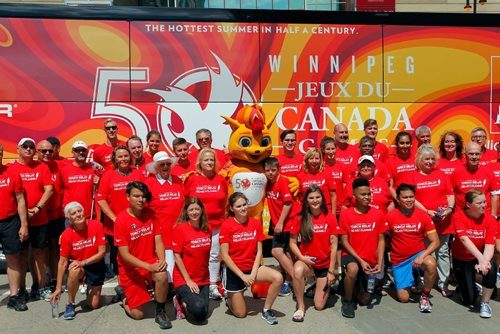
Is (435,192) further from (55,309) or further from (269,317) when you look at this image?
(55,309)

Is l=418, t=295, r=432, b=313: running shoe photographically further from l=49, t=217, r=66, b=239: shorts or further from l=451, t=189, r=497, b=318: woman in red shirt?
l=49, t=217, r=66, b=239: shorts

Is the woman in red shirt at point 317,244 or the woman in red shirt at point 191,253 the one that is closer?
the woman in red shirt at point 191,253

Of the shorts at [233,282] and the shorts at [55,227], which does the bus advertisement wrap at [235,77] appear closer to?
the shorts at [55,227]

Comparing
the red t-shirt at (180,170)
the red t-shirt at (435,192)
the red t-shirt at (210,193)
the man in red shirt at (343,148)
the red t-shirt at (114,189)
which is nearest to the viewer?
the red t-shirt at (210,193)

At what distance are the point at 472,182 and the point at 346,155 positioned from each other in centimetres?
151

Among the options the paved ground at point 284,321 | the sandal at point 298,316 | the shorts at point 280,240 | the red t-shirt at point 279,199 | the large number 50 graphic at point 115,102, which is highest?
the large number 50 graphic at point 115,102

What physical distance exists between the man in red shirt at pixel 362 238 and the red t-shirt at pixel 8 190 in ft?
11.2

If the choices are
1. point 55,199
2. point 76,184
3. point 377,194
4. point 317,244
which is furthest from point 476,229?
point 55,199

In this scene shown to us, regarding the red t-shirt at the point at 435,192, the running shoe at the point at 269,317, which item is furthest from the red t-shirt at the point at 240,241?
the red t-shirt at the point at 435,192

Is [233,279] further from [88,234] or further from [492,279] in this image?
[492,279]

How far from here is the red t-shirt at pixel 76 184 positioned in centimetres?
512

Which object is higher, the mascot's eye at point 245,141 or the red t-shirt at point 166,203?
the mascot's eye at point 245,141

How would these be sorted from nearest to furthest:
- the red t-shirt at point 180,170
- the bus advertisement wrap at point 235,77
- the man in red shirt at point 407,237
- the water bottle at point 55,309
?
the water bottle at point 55,309 < the man in red shirt at point 407,237 < the red t-shirt at point 180,170 < the bus advertisement wrap at point 235,77

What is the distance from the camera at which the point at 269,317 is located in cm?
411
